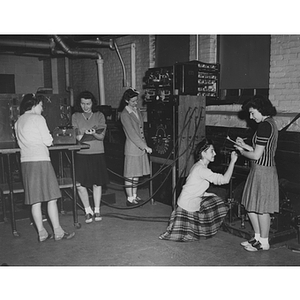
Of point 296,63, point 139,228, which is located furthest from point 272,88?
point 139,228

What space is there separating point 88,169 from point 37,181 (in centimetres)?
91

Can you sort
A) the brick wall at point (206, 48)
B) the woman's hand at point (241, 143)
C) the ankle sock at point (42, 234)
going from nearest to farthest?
the woman's hand at point (241, 143) < the ankle sock at point (42, 234) < the brick wall at point (206, 48)

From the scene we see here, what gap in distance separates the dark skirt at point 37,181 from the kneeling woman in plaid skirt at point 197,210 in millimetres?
1413

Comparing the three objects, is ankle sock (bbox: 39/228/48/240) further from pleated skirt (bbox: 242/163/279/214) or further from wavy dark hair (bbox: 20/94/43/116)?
pleated skirt (bbox: 242/163/279/214)

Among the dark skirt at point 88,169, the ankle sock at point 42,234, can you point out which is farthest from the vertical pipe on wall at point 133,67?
the ankle sock at point 42,234

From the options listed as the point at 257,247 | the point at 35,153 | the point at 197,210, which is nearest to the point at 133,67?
the point at 35,153

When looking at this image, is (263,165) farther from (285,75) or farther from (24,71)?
(24,71)

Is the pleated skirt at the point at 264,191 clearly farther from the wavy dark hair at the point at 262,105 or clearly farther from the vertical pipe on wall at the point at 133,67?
the vertical pipe on wall at the point at 133,67

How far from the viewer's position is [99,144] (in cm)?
490

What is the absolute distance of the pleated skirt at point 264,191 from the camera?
3.78 meters

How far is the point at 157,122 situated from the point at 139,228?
1630 millimetres

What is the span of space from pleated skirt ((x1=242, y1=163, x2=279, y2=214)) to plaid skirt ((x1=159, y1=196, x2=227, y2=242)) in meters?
0.61

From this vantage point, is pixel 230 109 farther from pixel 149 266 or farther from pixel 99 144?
pixel 149 266

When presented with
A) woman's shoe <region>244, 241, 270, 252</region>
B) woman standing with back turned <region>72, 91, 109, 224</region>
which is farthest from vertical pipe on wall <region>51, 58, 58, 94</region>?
woman's shoe <region>244, 241, 270, 252</region>
